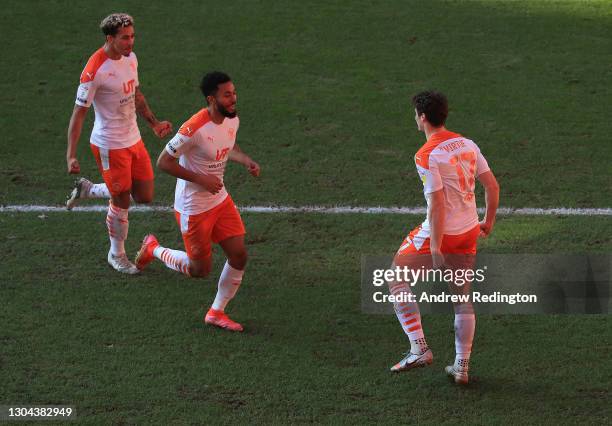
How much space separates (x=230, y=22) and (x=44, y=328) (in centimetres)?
683

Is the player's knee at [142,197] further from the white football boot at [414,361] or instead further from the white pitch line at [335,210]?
the white football boot at [414,361]

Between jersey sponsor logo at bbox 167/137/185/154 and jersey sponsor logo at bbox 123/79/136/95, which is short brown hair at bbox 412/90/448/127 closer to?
jersey sponsor logo at bbox 167/137/185/154

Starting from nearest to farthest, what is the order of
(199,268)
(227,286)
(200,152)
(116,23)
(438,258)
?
(438,258) < (200,152) < (227,286) < (199,268) < (116,23)

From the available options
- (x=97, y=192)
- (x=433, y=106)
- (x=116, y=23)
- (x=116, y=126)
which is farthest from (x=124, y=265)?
(x=433, y=106)

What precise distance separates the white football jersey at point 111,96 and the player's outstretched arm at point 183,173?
1.09 meters

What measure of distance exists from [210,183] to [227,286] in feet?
2.50

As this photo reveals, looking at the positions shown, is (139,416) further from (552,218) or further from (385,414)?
(552,218)

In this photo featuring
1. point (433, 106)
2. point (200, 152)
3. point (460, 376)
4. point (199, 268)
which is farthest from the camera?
point (199, 268)

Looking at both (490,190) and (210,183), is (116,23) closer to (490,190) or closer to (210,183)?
(210,183)

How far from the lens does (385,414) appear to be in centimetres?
611

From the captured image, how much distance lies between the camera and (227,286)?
713 centimetres

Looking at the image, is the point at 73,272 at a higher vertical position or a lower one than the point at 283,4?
lower

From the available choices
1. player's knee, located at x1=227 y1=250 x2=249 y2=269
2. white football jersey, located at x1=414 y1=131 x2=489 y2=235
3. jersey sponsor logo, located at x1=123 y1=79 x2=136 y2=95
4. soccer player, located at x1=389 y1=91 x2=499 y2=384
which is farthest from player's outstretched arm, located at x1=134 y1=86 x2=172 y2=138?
white football jersey, located at x1=414 y1=131 x2=489 y2=235

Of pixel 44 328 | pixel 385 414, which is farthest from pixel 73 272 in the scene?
pixel 385 414
